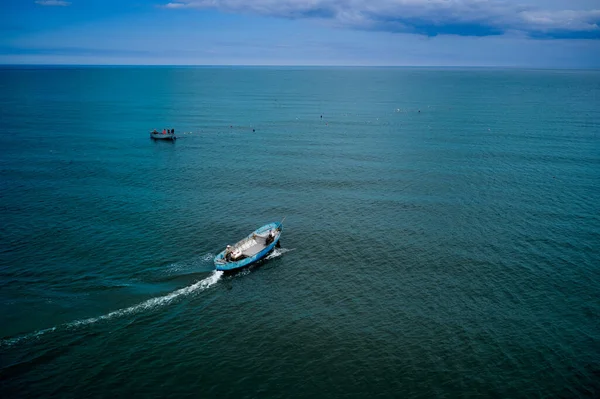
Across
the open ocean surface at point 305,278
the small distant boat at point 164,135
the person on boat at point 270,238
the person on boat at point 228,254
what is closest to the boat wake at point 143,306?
the open ocean surface at point 305,278

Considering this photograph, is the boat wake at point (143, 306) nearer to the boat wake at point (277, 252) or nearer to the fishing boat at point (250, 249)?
the fishing boat at point (250, 249)

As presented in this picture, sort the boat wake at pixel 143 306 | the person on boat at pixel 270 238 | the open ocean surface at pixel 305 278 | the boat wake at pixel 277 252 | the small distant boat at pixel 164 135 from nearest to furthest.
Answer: the open ocean surface at pixel 305 278
the boat wake at pixel 143 306
the boat wake at pixel 277 252
the person on boat at pixel 270 238
the small distant boat at pixel 164 135

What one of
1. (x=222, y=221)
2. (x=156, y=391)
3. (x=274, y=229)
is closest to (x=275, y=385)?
(x=156, y=391)

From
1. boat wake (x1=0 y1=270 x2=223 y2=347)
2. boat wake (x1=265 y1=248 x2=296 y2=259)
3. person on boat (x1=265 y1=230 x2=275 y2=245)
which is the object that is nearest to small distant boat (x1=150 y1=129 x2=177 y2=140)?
person on boat (x1=265 y1=230 x2=275 y2=245)

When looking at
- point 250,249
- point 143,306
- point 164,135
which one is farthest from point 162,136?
point 143,306

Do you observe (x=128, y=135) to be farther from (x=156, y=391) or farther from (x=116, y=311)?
(x=156, y=391)

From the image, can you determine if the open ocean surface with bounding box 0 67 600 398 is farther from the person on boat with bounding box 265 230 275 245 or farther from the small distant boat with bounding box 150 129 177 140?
the small distant boat with bounding box 150 129 177 140
